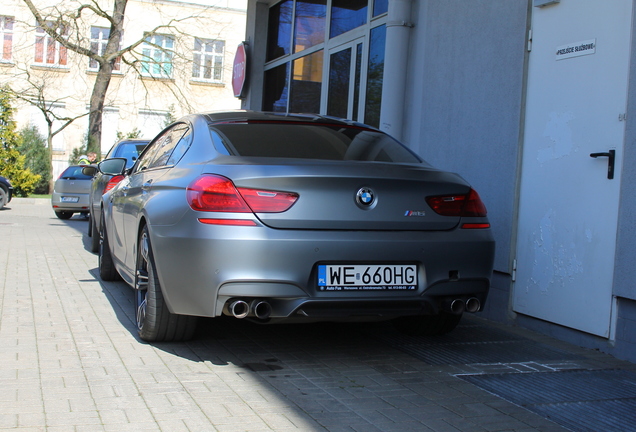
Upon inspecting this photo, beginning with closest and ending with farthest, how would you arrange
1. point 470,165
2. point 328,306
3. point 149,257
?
1. point 328,306
2. point 149,257
3. point 470,165

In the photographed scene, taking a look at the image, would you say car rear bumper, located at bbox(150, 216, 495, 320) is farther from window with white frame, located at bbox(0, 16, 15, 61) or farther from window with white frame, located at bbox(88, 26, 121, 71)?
window with white frame, located at bbox(88, 26, 121, 71)

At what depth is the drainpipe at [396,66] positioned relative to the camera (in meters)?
8.29

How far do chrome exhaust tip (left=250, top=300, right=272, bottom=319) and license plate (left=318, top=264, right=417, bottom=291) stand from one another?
31cm

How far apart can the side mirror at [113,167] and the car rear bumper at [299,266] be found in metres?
2.72

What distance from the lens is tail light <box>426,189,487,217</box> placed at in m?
A: 4.43

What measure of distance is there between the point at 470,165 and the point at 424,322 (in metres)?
2.02

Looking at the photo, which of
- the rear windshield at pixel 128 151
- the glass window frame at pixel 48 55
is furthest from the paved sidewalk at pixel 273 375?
the glass window frame at pixel 48 55

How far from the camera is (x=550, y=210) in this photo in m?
5.78

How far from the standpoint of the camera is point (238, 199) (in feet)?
13.4

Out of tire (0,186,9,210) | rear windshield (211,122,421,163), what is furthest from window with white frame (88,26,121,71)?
rear windshield (211,122,421,163)

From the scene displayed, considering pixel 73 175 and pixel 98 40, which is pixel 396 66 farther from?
pixel 98 40

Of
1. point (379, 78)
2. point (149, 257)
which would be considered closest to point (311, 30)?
point (379, 78)

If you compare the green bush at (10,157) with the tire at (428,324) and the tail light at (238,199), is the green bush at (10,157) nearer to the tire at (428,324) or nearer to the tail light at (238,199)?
the tire at (428,324)

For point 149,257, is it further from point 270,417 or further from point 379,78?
point 379,78
